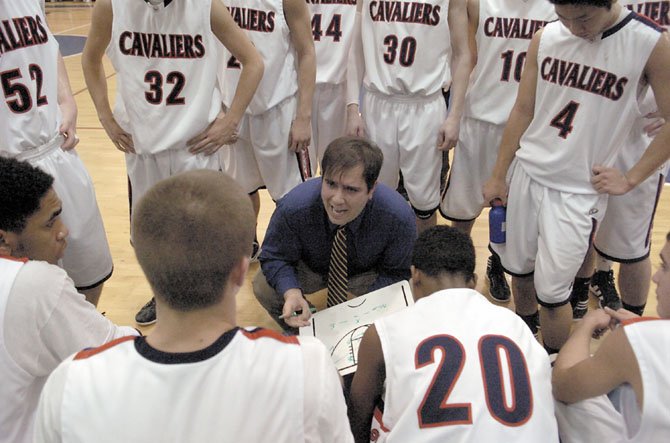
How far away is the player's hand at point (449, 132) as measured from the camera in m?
3.31

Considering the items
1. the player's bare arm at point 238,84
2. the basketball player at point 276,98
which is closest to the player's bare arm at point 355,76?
the basketball player at point 276,98

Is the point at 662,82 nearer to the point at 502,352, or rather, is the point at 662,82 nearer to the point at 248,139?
the point at 502,352

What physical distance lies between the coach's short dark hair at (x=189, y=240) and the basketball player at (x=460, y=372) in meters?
0.61

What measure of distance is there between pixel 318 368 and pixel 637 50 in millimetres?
1948

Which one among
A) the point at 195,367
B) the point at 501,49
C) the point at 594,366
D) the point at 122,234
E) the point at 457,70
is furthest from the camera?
the point at 122,234

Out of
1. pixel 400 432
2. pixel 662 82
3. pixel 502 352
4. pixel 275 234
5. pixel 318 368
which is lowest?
pixel 275 234

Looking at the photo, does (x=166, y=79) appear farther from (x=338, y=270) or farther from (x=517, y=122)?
(x=517, y=122)

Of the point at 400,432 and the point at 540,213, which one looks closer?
the point at 400,432

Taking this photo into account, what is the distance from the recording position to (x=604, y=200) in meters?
2.70

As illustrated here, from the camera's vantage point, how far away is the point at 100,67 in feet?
9.94

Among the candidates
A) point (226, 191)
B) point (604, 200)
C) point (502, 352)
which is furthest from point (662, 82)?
point (226, 191)

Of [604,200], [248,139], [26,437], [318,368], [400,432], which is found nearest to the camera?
[318,368]

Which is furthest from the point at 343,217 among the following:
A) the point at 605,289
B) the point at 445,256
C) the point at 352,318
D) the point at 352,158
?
the point at 605,289

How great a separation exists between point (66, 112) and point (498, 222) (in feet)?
→ 7.22
